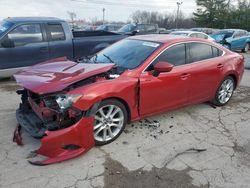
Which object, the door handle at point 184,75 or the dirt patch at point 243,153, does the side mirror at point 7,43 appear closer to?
the door handle at point 184,75

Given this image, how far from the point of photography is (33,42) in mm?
7227

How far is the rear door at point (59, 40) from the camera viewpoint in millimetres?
7527

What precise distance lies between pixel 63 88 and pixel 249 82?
6.60 meters

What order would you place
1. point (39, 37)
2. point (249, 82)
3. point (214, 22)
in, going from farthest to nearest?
point (214, 22), point (249, 82), point (39, 37)

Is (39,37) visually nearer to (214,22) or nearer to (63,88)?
(63,88)

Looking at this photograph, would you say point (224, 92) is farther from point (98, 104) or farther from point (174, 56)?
point (98, 104)

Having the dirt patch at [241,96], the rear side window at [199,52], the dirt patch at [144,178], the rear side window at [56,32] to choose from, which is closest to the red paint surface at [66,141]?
the dirt patch at [144,178]

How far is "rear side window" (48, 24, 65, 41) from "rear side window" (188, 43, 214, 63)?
442cm

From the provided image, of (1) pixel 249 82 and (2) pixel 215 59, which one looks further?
(1) pixel 249 82

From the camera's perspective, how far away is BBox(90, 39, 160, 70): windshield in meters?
4.16

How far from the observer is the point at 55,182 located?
2.95 meters

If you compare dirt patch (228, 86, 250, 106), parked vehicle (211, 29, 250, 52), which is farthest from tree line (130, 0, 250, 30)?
dirt patch (228, 86, 250, 106)

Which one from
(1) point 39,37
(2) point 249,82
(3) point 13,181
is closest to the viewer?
(3) point 13,181

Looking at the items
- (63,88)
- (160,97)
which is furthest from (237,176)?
(63,88)
